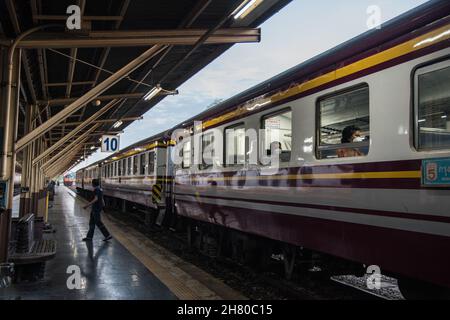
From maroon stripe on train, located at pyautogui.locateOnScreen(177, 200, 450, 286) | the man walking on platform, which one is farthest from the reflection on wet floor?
maroon stripe on train, located at pyautogui.locateOnScreen(177, 200, 450, 286)

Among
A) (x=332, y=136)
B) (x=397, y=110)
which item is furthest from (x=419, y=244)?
(x=332, y=136)

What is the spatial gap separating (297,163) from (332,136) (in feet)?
2.11

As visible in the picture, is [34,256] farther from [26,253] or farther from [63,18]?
[63,18]

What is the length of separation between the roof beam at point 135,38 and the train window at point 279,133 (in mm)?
2574

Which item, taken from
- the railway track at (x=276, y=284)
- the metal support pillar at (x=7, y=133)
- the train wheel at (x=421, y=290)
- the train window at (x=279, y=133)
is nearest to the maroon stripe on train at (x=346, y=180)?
the train window at (x=279, y=133)

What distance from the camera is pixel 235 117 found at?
7648mm

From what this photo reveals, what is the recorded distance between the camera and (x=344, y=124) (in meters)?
4.99

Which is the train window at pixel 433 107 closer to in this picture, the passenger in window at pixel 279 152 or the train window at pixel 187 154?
the passenger in window at pixel 279 152

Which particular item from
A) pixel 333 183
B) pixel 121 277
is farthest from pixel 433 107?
pixel 121 277

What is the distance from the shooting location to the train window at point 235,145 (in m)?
7.33

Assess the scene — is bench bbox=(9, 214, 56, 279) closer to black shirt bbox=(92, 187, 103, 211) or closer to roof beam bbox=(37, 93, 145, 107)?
black shirt bbox=(92, 187, 103, 211)

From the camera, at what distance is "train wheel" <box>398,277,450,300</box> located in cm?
415
